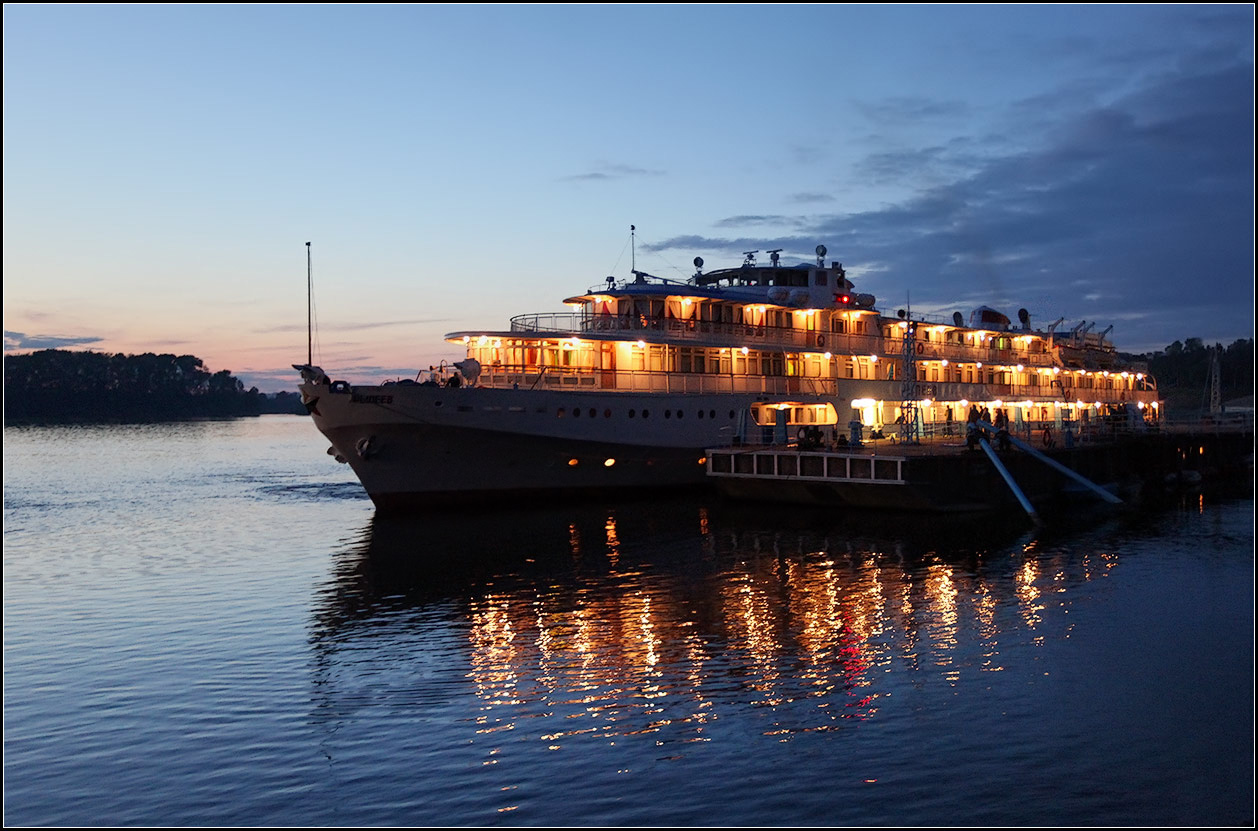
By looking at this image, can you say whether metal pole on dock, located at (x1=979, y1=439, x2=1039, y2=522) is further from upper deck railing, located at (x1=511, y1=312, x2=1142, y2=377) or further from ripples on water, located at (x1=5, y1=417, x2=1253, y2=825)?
upper deck railing, located at (x1=511, y1=312, x2=1142, y2=377)

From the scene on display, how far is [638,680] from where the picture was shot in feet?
63.3

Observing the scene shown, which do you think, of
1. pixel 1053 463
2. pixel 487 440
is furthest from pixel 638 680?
pixel 1053 463

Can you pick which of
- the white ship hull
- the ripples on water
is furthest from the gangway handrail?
the white ship hull

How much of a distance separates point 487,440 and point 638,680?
24.0 m

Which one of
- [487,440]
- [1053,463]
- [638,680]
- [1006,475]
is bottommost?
[638,680]

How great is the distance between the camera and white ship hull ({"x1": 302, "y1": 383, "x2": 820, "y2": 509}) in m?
40.9

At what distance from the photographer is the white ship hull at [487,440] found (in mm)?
40906

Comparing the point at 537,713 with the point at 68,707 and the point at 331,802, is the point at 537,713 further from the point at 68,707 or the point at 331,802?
the point at 68,707

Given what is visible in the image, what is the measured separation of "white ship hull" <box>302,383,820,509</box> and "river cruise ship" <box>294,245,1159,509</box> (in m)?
0.06

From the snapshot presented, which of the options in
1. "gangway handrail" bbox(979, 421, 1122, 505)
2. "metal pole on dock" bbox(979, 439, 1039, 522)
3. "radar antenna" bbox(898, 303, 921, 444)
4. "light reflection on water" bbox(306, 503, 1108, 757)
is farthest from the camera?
"radar antenna" bbox(898, 303, 921, 444)

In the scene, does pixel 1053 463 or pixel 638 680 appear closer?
pixel 638 680

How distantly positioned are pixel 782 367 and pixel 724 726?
40.3m

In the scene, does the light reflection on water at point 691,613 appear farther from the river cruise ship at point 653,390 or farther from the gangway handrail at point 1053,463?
the gangway handrail at point 1053,463

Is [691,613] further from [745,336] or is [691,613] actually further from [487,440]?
[745,336]
